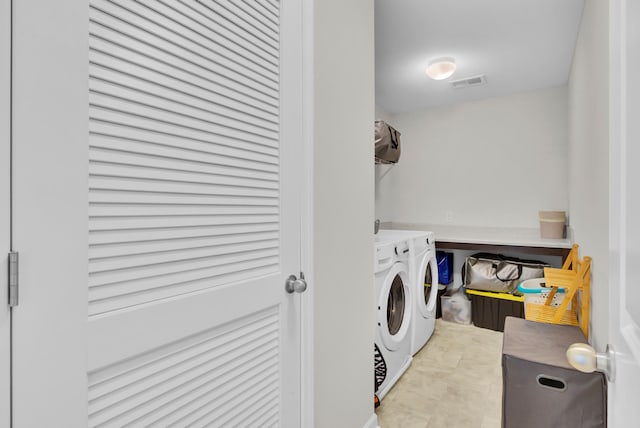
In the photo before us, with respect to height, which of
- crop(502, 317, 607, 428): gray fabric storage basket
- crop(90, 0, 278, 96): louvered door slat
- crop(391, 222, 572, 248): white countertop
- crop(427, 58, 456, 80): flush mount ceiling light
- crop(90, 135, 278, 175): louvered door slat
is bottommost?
crop(502, 317, 607, 428): gray fabric storage basket

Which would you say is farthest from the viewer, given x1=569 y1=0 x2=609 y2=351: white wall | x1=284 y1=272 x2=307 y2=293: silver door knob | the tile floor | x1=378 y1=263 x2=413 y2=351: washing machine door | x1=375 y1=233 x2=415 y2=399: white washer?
x1=378 y1=263 x2=413 y2=351: washing machine door

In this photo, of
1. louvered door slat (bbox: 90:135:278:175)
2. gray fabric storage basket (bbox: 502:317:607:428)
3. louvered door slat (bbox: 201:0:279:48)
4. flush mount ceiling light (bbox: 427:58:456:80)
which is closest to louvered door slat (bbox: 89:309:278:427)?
louvered door slat (bbox: 90:135:278:175)

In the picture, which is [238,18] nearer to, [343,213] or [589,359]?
[343,213]

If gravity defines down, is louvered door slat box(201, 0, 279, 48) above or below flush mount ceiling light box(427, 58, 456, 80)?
below

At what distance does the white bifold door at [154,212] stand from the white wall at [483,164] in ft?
9.78

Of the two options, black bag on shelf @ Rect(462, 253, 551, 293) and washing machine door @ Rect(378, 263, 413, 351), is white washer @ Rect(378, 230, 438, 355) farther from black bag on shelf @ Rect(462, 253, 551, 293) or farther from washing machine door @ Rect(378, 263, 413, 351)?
black bag on shelf @ Rect(462, 253, 551, 293)

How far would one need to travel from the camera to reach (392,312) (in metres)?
2.36

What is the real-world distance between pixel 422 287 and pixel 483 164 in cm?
180

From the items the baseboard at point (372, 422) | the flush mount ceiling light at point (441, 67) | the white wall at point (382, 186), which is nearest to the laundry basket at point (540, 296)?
the baseboard at point (372, 422)

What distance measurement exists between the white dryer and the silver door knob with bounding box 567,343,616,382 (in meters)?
1.89

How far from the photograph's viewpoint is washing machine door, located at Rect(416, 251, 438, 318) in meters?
2.58

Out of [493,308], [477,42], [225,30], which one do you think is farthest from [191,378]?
[493,308]

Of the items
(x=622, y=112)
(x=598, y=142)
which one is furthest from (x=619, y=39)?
(x=598, y=142)

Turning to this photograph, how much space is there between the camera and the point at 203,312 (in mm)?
840
